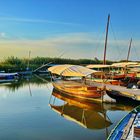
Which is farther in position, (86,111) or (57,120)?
(86,111)

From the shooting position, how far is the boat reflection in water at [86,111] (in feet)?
55.6

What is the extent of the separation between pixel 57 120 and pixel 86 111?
3369 millimetres

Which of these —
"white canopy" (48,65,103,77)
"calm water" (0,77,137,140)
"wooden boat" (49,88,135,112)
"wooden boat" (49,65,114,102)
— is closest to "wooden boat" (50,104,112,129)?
"calm water" (0,77,137,140)

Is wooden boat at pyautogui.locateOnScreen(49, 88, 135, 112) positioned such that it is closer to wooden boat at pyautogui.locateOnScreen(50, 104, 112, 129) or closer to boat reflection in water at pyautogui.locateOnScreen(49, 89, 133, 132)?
boat reflection in water at pyautogui.locateOnScreen(49, 89, 133, 132)

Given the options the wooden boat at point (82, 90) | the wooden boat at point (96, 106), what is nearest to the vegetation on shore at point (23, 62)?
the wooden boat at point (82, 90)

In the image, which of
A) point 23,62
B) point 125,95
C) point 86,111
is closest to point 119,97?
point 125,95

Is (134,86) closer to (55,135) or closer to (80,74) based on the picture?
(80,74)

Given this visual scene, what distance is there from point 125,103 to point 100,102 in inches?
76.0

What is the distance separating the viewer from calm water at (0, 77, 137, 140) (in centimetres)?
1433

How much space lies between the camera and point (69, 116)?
746 inches

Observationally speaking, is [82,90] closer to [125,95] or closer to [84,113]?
[125,95]

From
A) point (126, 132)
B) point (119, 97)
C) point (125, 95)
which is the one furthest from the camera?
point (119, 97)

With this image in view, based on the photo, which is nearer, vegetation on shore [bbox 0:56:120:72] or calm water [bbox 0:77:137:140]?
calm water [bbox 0:77:137:140]

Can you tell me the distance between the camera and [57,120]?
17.6 m
